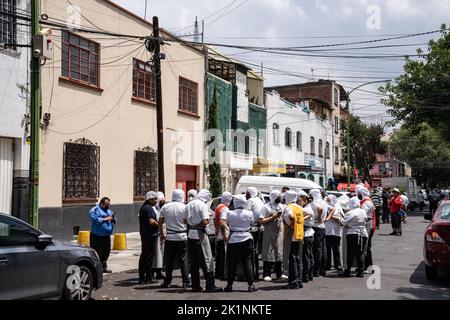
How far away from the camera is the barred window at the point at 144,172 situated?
18.9 metres

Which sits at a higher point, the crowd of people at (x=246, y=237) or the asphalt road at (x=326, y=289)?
the crowd of people at (x=246, y=237)

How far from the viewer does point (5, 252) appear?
20.2 feet

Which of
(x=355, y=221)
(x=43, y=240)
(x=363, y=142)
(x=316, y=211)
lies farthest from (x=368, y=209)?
(x=363, y=142)

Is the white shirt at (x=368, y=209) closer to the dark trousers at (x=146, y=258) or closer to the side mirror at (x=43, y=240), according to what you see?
the dark trousers at (x=146, y=258)

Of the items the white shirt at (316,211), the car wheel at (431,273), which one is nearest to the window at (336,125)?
the white shirt at (316,211)

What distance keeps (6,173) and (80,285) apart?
23.8 ft

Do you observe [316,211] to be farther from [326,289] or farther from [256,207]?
[326,289]

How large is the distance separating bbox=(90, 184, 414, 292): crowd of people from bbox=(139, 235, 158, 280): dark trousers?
2 cm

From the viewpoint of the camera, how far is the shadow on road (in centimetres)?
804

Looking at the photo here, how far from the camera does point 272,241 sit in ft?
32.1

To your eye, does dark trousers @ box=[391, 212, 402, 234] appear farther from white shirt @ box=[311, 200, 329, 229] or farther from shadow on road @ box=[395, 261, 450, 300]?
white shirt @ box=[311, 200, 329, 229]

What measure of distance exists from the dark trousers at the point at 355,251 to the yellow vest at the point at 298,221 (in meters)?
1.43

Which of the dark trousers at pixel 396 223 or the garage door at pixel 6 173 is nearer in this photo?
the garage door at pixel 6 173
